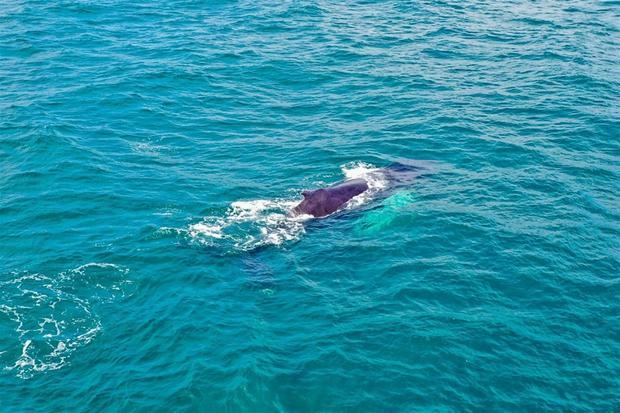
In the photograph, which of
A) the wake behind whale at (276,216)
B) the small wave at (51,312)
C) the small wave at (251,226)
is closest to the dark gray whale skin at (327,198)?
the wake behind whale at (276,216)

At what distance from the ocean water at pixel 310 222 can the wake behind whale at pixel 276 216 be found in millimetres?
165

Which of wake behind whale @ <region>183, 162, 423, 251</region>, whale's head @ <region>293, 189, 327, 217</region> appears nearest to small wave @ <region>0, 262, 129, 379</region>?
wake behind whale @ <region>183, 162, 423, 251</region>

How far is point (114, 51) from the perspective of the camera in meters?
63.2

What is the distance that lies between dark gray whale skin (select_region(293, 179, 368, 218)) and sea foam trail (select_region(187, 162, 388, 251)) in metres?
0.34

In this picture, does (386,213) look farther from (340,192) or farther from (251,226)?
(251,226)

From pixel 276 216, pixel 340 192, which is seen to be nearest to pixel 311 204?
pixel 276 216

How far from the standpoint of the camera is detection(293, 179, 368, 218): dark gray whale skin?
129 feet

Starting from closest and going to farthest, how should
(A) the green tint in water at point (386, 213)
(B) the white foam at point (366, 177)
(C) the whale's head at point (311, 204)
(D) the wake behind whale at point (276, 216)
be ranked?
(D) the wake behind whale at point (276, 216) < (A) the green tint in water at point (386, 213) < (C) the whale's head at point (311, 204) < (B) the white foam at point (366, 177)

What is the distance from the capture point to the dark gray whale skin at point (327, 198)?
129 ft

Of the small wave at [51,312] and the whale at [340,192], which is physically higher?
the whale at [340,192]

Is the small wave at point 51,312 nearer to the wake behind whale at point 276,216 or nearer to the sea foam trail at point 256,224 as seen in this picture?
the sea foam trail at point 256,224

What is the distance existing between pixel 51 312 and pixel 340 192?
1710 cm

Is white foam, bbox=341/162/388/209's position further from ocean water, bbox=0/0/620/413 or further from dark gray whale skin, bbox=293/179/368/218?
dark gray whale skin, bbox=293/179/368/218

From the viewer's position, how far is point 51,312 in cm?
3234
